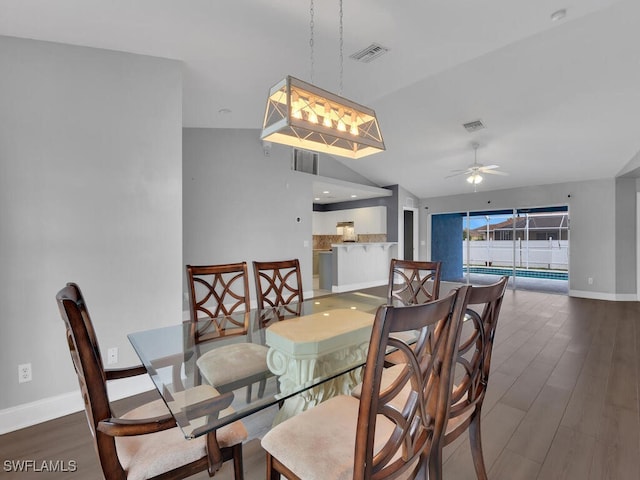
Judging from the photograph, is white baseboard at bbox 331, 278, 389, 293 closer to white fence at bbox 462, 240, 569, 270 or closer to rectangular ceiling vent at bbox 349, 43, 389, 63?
white fence at bbox 462, 240, 569, 270

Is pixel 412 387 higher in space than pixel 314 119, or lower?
lower

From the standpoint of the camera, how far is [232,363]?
165 centimetres

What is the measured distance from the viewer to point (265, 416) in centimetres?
217

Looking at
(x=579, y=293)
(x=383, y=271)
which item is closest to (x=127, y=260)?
Answer: (x=383, y=271)

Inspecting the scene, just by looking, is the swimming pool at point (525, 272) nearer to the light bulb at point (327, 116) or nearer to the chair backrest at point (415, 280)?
the chair backrest at point (415, 280)

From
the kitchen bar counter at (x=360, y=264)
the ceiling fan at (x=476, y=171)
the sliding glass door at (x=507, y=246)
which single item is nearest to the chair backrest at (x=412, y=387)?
the ceiling fan at (x=476, y=171)

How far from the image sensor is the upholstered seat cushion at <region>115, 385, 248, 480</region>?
1.05 meters

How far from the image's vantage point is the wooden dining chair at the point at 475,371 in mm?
1231

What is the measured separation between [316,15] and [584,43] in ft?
9.40

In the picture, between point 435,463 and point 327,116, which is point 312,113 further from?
point 435,463

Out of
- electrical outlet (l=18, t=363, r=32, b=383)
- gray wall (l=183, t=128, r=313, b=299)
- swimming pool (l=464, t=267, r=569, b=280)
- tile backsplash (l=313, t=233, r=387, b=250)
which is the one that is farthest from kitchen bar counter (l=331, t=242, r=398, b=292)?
electrical outlet (l=18, t=363, r=32, b=383)

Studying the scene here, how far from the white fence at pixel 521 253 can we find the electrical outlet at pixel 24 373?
8.80 metres

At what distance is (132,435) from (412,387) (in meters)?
0.88

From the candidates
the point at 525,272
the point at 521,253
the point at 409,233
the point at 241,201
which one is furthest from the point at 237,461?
the point at 525,272
